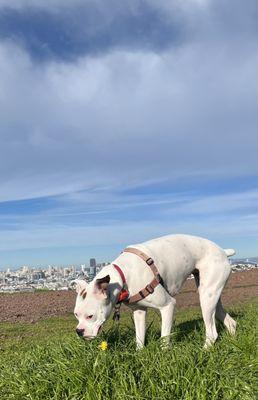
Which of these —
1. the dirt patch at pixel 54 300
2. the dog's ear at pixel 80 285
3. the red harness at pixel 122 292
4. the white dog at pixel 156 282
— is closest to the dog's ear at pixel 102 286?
the white dog at pixel 156 282

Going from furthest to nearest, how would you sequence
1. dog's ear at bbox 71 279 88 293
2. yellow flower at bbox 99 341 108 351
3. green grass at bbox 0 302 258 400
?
dog's ear at bbox 71 279 88 293
yellow flower at bbox 99 341 108 351
green grass at bbox 0 302 258 400

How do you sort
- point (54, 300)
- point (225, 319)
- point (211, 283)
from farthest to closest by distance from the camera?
1. point (54, 300)
2. point (225, 319)
3. point (211, 283)

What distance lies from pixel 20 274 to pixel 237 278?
16277 millimetres

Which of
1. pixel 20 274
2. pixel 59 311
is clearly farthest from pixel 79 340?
pixel 20 274

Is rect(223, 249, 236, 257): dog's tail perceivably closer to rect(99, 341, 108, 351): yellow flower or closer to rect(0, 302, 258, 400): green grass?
rect(0, 302, 258, 400): green grass

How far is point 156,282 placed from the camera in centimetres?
674

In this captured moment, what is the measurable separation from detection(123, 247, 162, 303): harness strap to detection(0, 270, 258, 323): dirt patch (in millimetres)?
6243

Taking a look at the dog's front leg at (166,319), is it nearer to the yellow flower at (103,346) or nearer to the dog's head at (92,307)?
the dog's head at (92,307)

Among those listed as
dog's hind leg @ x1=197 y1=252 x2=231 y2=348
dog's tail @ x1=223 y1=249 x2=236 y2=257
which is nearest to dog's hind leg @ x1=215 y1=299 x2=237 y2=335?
dog's hind leg @ x1=197 y1=252 x2=231 y2=348

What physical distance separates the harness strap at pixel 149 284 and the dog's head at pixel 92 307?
0.64m

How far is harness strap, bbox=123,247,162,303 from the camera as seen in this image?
6.63 meters

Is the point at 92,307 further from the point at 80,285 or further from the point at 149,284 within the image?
the point at 149,284

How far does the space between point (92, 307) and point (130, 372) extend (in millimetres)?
1189

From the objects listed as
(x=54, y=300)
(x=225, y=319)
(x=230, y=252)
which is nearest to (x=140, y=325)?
(x=225, y=319)
